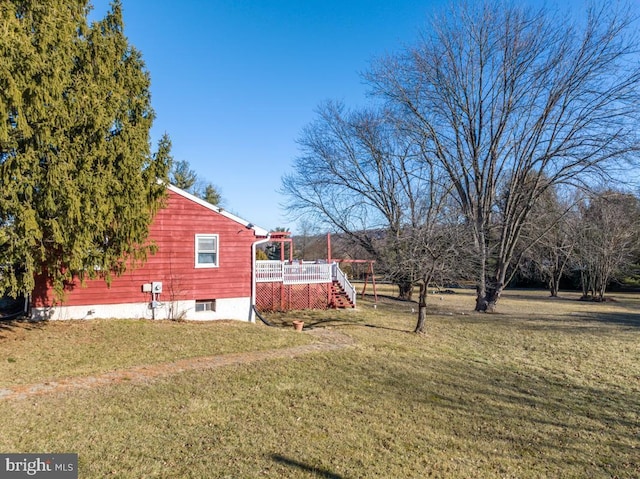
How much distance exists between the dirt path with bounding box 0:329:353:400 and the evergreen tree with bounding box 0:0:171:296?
2297 mm

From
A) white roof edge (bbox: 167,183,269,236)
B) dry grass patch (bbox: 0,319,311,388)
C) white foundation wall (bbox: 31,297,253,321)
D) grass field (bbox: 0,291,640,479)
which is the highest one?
white roof edge (bbox: 167,183,269,236)

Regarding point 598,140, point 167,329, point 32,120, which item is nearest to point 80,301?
point 167,329

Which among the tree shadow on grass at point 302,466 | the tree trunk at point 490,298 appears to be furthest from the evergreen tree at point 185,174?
the tree shadow on grass at point 302,466

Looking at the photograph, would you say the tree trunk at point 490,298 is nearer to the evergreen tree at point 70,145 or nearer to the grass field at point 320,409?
the grass field at point 320,409

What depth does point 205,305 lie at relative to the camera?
40.9 feet

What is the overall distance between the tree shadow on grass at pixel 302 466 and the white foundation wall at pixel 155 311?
8.60 metres

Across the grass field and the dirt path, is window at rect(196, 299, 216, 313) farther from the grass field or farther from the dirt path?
the dirt path

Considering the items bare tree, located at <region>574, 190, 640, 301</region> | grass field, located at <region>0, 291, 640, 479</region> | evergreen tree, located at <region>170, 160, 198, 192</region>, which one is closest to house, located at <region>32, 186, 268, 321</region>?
grass field, located at <region>0, 291, 640, 479</region>

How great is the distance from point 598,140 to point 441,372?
14.2 meters

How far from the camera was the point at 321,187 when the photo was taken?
23266mm

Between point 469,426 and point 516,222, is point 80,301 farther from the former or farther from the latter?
point 516,222

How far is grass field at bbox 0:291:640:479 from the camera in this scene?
13.3ft

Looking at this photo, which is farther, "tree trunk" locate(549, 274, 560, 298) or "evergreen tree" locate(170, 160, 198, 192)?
"evergreen tree" locate(170, 160, 198, 192)

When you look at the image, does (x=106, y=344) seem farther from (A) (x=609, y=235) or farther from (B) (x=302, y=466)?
(A) (x=609, y=235)
